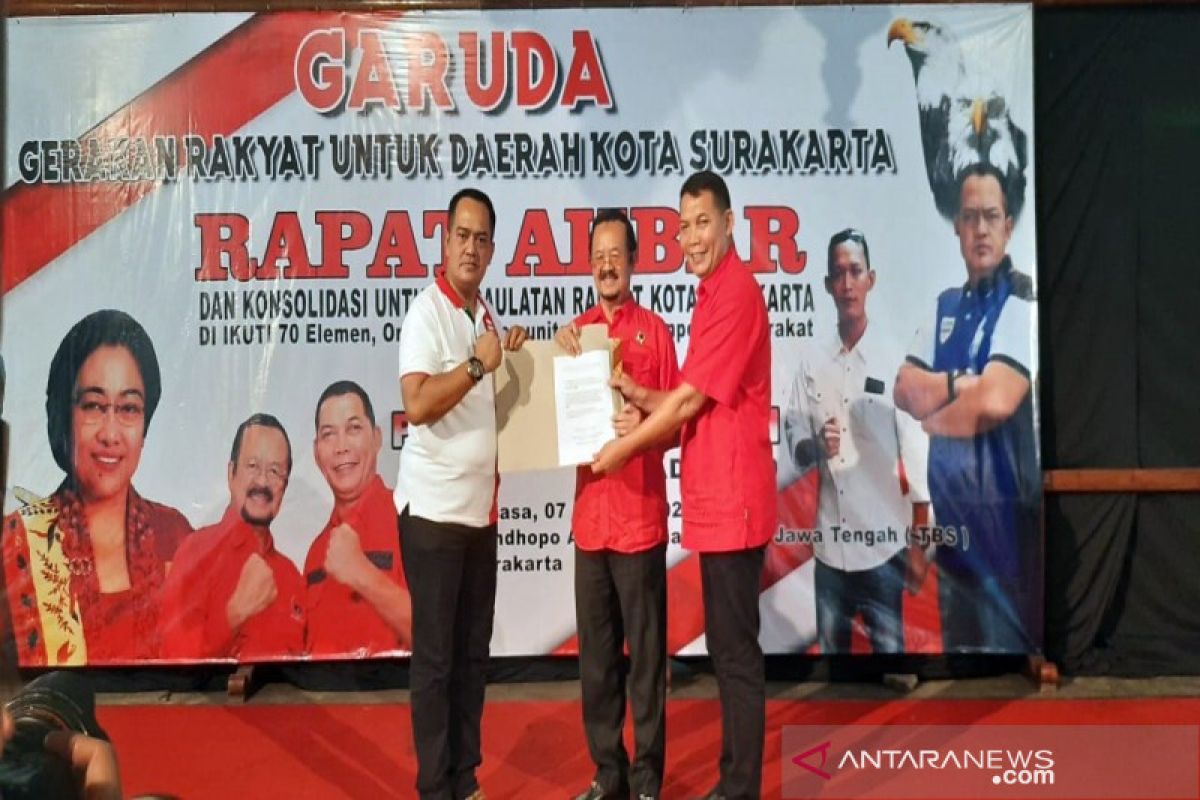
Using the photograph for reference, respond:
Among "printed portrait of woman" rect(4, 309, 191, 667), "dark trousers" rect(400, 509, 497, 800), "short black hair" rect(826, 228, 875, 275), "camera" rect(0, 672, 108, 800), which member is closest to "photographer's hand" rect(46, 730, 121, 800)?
"camera" rect(0, 672, 108, 800)

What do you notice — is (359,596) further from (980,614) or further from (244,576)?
(980,614)

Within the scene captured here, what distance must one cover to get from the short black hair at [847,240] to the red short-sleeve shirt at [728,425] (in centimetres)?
118

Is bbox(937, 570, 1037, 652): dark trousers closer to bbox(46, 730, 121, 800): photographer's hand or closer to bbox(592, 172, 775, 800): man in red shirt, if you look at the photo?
bbox(592, 172, 775, 800): man in red shirt

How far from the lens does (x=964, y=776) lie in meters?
3.09

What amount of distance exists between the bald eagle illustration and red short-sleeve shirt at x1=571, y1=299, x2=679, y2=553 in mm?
1537

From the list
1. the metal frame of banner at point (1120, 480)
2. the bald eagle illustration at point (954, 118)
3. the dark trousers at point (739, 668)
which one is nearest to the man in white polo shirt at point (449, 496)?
the dark trousers at point (739, 668)

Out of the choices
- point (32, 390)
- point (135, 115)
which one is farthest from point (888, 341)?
point (32, 390)

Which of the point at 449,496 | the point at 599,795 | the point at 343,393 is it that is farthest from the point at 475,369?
the point at 343,393

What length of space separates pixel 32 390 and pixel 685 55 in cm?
266

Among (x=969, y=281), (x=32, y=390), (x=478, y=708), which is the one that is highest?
(x=969, y=281)

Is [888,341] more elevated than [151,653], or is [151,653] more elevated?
[888,341]

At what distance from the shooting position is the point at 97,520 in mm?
3910

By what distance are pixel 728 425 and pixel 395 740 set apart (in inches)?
63.4

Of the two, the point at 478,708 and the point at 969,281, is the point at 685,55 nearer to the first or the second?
the point at 969,281
